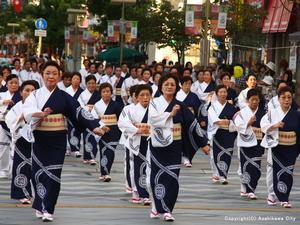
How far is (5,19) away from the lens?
89188 millimetres

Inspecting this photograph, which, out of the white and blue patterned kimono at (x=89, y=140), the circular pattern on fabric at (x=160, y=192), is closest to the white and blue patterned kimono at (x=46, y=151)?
the circular pattern on fabric at (x=160, y=192)

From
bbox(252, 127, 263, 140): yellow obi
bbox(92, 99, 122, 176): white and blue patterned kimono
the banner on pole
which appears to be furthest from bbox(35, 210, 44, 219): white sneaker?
the banner on pole

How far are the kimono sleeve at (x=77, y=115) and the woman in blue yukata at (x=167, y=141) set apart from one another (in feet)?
2.30

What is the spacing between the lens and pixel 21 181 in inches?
512

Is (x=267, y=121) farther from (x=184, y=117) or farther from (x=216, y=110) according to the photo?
(x=216, y=110)

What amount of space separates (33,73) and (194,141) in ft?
58.5

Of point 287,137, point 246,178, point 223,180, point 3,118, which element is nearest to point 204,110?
point 223,180

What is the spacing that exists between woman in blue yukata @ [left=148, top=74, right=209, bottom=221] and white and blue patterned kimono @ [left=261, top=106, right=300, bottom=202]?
1.53 m

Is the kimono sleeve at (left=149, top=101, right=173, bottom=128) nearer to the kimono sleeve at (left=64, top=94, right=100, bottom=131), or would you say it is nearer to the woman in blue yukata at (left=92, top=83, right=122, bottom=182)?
the kimono sleeve at (left=64, top=94, right=100, bottom=131)

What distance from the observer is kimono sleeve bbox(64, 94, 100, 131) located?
11.6 meters

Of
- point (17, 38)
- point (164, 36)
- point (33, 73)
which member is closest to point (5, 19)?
point (17, 38)

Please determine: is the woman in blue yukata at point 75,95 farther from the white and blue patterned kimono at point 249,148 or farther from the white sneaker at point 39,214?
the white sneaker at point 39,214

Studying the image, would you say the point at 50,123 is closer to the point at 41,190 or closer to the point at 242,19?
the point at 41,190

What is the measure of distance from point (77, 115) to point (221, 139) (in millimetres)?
5107
